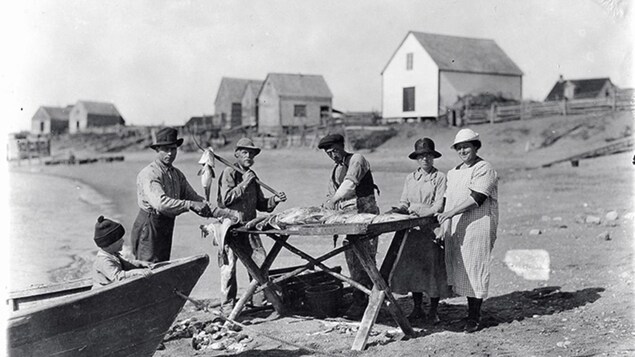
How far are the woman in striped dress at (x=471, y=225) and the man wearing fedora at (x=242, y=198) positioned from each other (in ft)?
6.84

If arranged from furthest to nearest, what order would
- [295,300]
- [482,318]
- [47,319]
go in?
[295,300] → [482,318] → [47,319]

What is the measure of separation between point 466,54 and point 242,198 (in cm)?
3294

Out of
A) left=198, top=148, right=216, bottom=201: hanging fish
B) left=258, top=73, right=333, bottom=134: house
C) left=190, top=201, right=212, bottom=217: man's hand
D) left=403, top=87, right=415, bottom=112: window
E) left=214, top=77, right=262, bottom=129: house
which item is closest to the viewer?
left=190, top=201, right=212, bottom=217: man's hand

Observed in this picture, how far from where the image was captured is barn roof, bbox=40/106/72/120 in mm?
72006

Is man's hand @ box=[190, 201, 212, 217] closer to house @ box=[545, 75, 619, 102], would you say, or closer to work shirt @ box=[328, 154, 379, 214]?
work shirt @ box=[328, 154, 379, 214]

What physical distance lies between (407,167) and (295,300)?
17743 millimetres

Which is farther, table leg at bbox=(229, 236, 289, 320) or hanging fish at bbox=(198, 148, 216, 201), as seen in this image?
hanging fish at bbox=(198, 148, 216, 201)

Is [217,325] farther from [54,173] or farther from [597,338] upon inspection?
[54,173]

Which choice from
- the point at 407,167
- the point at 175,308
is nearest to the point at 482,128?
the point at 407,167

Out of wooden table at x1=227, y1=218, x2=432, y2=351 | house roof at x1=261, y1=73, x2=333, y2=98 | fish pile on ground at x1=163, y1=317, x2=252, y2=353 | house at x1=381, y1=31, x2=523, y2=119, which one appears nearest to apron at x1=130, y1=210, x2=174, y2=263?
wooden table at x1=227, y1=218, x2=432, y2=351

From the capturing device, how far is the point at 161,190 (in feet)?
19.6

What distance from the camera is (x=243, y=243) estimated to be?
21.4 ft

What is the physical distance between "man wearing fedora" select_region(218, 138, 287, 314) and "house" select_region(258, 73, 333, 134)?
36685 millimetres

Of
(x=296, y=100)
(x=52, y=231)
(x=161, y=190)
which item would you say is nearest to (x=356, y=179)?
(x=161, y=190)
